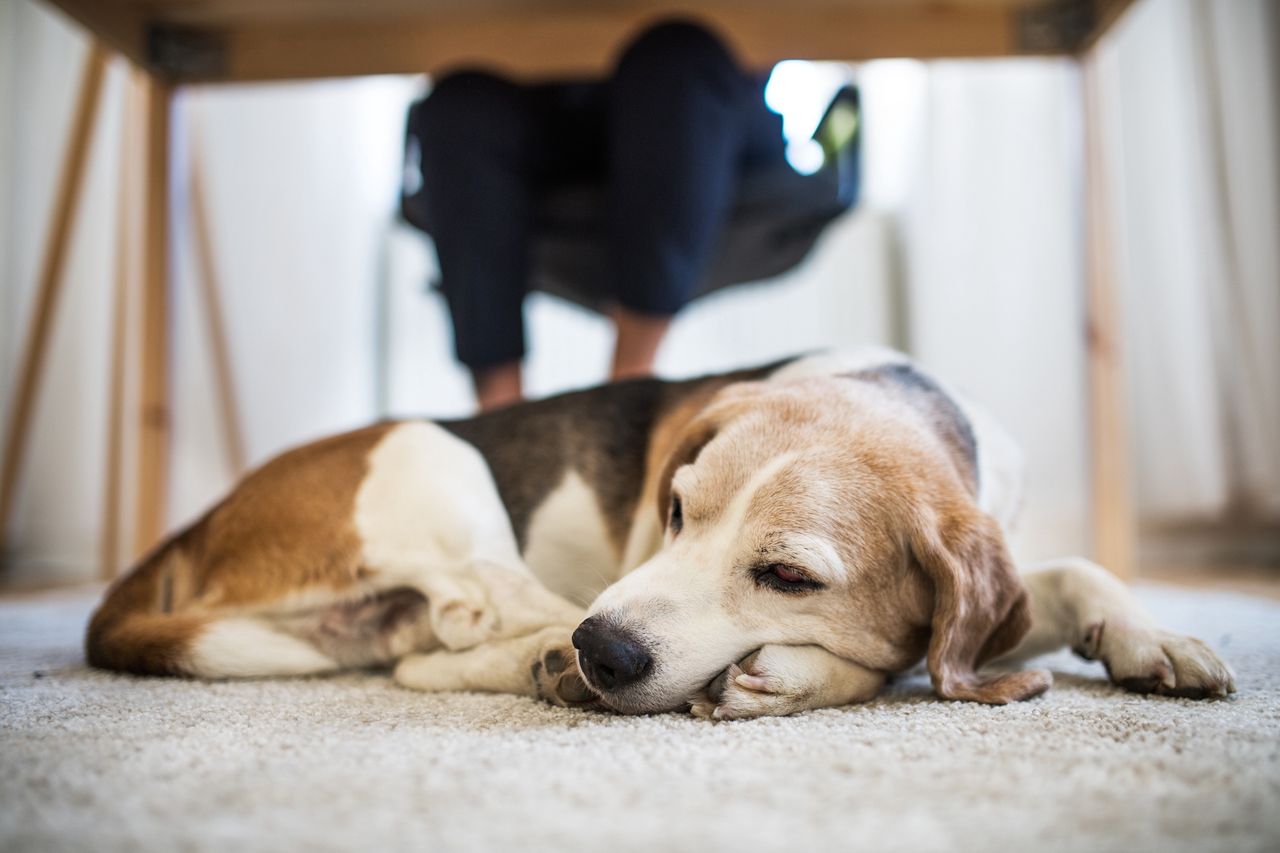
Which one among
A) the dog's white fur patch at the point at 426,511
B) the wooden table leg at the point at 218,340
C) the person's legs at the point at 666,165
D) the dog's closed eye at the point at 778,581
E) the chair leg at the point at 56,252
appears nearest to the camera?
the dog's closed eye at the point at 778,581

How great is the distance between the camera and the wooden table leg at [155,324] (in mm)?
3053

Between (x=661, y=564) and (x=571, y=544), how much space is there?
57cm

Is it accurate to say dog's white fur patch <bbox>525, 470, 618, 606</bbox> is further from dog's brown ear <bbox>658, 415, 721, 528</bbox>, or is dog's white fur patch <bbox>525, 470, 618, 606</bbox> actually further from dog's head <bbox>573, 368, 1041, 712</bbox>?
dog's head <bbox>573, 368, 1041, 712</bbox>

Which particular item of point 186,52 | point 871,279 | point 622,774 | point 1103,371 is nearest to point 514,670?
point 622,774

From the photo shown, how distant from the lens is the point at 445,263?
273 centimetres

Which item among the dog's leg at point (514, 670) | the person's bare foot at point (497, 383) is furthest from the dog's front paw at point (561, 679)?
the person's bare foot at point (497, 383)

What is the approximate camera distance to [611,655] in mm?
1169

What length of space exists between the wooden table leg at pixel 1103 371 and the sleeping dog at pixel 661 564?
1.19 meters

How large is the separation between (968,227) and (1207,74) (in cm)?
102

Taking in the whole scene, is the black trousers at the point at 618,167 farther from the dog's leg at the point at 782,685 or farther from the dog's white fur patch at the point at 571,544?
the dog's leg at the point at 782,685

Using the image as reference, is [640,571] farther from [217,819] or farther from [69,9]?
[69,9]

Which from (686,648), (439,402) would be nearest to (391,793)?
(686,648)

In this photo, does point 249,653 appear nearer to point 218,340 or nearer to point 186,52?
point 186,52

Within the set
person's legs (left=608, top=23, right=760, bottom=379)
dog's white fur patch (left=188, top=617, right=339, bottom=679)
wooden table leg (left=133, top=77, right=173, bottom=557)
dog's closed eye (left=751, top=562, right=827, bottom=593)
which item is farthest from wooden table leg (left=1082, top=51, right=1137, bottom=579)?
wooden table leg (left=133, top=77, right=173, bottom=557)
